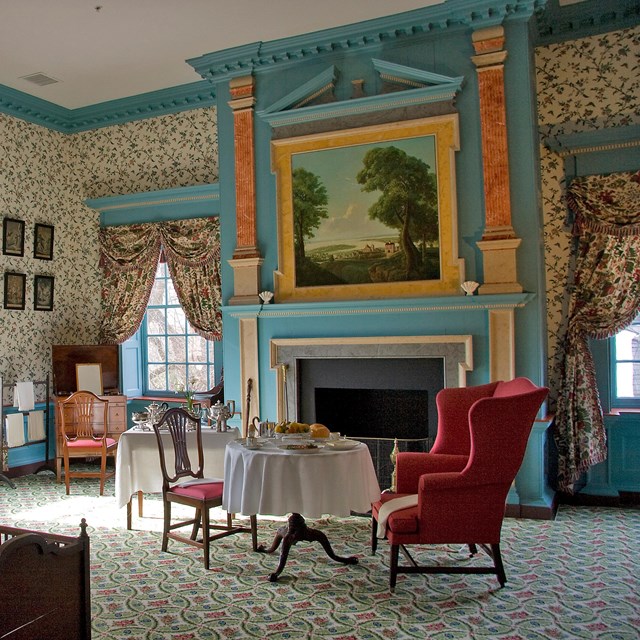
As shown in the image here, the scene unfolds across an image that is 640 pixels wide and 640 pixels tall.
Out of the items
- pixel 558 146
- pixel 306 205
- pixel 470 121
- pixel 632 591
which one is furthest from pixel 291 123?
pixel 632 591

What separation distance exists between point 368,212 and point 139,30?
102 inches

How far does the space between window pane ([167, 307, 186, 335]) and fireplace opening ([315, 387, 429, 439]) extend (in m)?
2.32

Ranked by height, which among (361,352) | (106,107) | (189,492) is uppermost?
(106,107)

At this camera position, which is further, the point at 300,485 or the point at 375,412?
the point at 375,412

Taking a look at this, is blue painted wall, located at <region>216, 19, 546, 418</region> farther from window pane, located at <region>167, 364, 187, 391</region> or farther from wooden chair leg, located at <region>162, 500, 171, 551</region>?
wooden chair leg, located at <region>162, 500, 171, 551</region>

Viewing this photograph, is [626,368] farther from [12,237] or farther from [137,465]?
[12,237]

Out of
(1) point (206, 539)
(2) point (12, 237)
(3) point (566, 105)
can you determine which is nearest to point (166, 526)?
(1) point (206, 539)

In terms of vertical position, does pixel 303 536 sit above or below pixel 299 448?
below

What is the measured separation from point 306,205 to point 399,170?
915mm

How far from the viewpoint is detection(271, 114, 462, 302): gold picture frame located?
5.80 m

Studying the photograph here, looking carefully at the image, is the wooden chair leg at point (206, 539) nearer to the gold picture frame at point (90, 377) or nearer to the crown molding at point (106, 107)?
the gold picture frame at point (90, 377)

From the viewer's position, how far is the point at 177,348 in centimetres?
796

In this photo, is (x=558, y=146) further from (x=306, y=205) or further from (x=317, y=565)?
(x=317, y=565)

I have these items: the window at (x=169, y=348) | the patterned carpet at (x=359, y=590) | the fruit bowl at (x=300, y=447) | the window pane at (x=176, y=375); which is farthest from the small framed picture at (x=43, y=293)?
the fruit bowl at (x=300, y=447)
